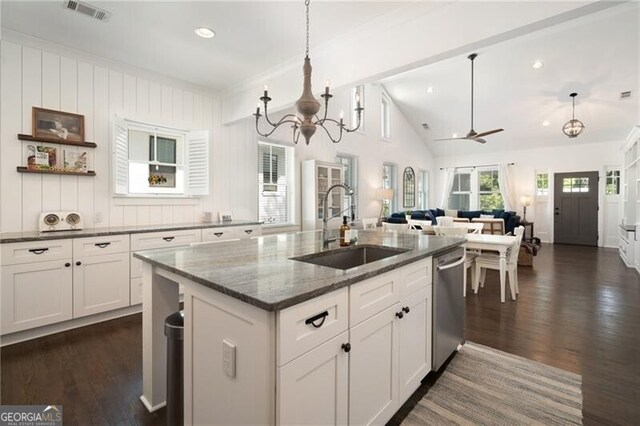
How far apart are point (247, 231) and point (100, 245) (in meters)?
1.69

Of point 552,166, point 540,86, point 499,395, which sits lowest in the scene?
point 499,395

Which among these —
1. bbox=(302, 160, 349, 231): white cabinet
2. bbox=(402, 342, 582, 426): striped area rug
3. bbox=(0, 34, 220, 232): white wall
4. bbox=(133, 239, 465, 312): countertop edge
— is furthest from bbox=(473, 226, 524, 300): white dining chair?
bbox=(0, 34, 220, 232): white wall

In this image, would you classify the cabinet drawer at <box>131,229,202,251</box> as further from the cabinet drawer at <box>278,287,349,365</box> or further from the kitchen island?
the cabinet drawer at <box>278,287,349,365</box>

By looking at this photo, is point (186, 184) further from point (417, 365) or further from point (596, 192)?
point (596, 192)

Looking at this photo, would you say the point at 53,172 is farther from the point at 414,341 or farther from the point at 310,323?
the point at 414,341

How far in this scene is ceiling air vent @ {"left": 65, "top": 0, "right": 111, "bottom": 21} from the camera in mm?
2498

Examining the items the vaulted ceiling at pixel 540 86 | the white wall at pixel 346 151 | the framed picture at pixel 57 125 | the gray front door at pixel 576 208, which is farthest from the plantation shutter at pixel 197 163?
the gray front door at pixel 576 208

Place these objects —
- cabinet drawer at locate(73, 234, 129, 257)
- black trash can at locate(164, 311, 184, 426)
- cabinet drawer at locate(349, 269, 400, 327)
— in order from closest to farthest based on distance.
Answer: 1. cabinet drawer at locate(349, 269, 400, 327)
2. black trash can at locate(164, 311, 184, 426)
3. cabinet drawer at locate(73, 234, 129, 257)

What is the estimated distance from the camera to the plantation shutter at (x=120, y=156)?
345cm

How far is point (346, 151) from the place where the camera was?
6.58 metres

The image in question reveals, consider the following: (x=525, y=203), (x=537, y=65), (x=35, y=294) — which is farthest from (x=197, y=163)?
(x=525, y=203)

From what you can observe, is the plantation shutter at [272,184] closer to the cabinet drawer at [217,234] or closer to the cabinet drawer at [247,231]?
the cabinet drawer at [247,231]

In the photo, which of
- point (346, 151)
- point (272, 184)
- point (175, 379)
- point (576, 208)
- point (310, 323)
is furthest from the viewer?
point (576, 208)

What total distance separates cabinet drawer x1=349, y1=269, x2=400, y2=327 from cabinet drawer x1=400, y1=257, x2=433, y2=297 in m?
0.07
